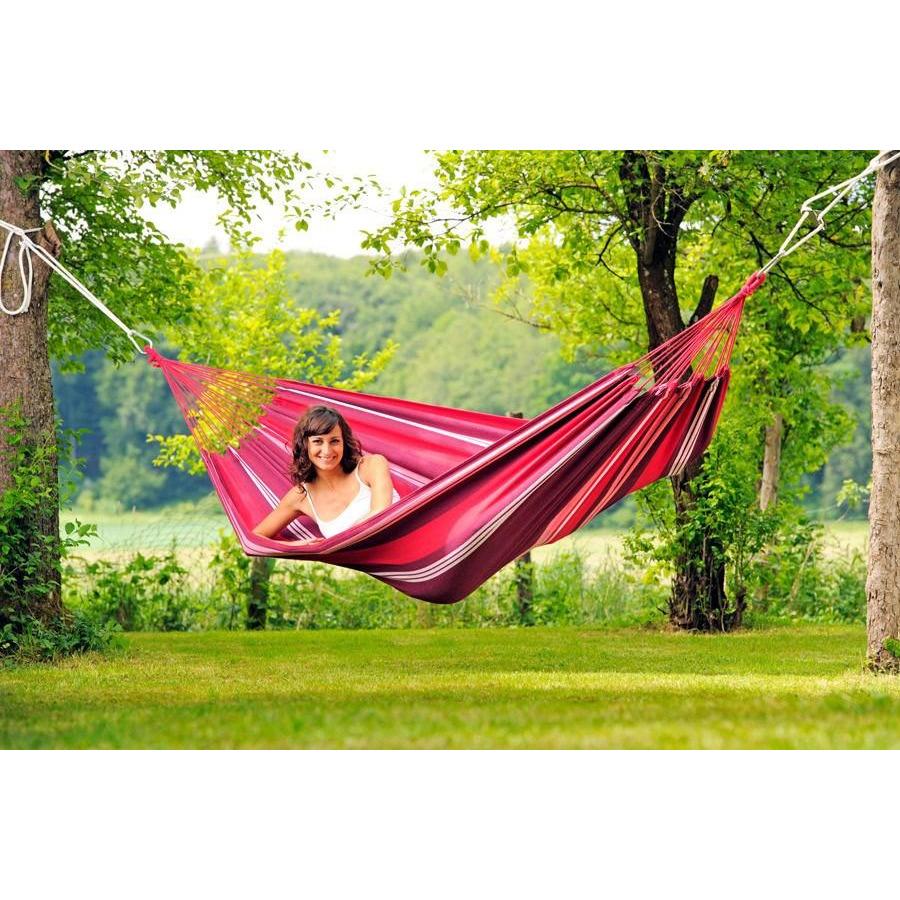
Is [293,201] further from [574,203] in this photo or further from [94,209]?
[574,203]

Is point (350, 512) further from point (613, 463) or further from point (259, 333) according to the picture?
point (259, 333)

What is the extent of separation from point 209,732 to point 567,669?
1610 mm

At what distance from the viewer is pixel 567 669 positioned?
444 cm

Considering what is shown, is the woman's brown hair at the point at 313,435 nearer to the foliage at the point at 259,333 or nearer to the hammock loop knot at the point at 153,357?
the hammock loop knot at the point at 153,357

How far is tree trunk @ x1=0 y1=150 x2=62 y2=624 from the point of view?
4.30 meters

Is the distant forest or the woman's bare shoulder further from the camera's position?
the distant forest

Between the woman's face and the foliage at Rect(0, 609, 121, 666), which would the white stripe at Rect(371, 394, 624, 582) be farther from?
the foliage at Rect(0, 609, 121, 666)

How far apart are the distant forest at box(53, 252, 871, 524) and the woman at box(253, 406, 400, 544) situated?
11535 mm

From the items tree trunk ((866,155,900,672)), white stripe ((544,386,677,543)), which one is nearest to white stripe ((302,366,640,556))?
white stripe ((544,386,677,543))

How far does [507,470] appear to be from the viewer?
11.6ft

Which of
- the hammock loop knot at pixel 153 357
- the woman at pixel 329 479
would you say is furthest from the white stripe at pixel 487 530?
the hammock loop knot at pixel 153 357

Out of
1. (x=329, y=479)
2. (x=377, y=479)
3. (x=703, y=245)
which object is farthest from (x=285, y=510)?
(x=703, y=245)

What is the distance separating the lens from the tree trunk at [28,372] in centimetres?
430
